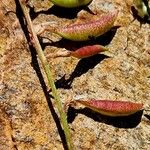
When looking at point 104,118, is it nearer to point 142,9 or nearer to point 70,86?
point 70,86

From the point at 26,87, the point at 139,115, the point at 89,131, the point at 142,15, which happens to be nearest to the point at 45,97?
the point at 26,87

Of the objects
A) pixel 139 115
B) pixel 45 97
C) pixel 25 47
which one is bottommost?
pixel 139 115

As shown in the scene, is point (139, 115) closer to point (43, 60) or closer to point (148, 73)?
point (148, 73)

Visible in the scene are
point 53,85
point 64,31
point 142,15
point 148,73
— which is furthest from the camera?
point 142,15

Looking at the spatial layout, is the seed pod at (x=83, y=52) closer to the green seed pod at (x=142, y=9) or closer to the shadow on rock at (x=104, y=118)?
the shadow on rock at (x=104, y=118)

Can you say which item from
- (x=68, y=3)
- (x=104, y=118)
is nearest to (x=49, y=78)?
(x=104, y=118)

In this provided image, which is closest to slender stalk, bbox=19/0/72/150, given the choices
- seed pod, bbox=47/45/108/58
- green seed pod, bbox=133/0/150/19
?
seed pod, bbox=47/45/108/58
